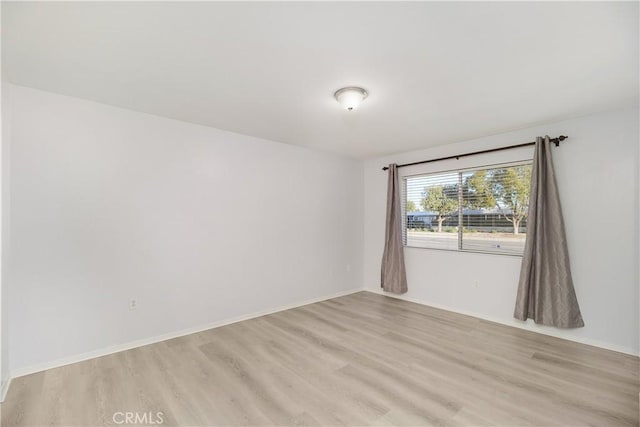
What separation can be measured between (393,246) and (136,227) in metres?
3.64

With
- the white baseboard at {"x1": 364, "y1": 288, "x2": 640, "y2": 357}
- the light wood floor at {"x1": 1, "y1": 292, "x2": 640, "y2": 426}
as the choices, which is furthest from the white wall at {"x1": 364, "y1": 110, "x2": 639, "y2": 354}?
the light wood floor at {"x1": 1, "y1": 292, "x2": 640, "y2": 426}

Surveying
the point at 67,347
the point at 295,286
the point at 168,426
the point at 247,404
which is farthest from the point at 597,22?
the point at 67,347

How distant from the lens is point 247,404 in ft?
6.88

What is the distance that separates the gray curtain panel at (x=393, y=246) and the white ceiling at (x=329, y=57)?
1790 mm

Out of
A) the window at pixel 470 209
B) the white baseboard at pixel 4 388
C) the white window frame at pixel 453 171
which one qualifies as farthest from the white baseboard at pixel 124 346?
the window at pixel 470 209

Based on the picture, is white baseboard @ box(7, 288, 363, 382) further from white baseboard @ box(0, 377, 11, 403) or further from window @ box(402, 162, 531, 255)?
window @ box(402, 162, 531, 255)

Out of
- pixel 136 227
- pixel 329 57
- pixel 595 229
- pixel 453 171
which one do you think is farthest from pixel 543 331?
pixel 136 227

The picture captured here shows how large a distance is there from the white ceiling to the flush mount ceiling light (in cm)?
8

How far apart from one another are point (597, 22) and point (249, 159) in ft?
11.4

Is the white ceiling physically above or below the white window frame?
above

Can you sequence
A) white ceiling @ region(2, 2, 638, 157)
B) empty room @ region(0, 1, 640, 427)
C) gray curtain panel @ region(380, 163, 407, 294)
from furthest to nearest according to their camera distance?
gray curtain panel @ region(380, 163, 407, 294)
empty room @ region(0, 1, 640, 427)
white ceiling @ region(2, 2, 638, 157)

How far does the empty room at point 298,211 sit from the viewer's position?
1.87m

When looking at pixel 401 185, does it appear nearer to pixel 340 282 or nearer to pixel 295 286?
pixel 340 282

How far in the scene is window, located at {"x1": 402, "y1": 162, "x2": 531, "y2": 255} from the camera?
3.73 metres
